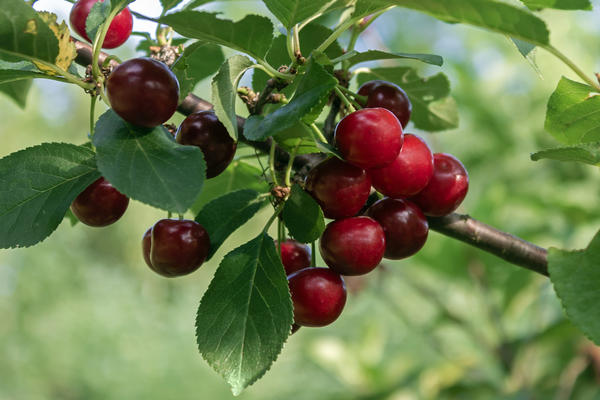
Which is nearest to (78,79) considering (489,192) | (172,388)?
(489,192)

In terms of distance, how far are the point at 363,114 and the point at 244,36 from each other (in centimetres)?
15

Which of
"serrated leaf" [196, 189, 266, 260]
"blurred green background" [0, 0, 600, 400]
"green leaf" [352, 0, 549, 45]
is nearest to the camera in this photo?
"green leaf" [352, 0, 549, 45]

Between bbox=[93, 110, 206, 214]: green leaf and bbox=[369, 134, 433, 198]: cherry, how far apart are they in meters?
0.22

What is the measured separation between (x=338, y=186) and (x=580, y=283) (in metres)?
0.28

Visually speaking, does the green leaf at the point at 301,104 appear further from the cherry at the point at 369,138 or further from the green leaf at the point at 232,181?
the green leaf at the point at 232,181

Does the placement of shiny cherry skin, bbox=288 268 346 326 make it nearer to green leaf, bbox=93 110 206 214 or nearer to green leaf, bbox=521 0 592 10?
green leaf, bbox=93 110 206 214

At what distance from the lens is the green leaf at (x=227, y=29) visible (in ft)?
1.83

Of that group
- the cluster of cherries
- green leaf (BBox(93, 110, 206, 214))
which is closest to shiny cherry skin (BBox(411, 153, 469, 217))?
the cluster of cherries

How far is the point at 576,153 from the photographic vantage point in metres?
0.58

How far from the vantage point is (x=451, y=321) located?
5.77ft

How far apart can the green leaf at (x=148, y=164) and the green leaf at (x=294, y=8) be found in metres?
0.18

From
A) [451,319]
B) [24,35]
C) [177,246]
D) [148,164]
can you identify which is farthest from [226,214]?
[451,319]

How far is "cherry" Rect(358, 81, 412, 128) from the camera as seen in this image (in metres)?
0.74

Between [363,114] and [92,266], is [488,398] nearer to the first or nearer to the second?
[363,114]
